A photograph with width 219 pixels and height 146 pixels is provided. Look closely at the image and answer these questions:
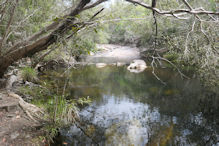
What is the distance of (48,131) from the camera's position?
155 inches

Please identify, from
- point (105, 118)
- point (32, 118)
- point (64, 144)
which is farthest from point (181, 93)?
point (32, 118)

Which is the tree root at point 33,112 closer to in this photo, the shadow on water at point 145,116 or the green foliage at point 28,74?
the shadow on water at point 145,116

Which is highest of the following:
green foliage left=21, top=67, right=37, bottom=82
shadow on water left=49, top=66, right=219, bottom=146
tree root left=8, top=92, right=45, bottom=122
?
tree root left=8, top=92, right=45, bottom=122

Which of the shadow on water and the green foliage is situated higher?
the green foliage

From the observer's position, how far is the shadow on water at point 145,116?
482 cm

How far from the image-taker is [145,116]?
6.42 metres

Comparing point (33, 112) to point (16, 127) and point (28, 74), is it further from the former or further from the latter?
point (28, 74)

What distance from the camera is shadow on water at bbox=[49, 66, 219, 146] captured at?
4816mm

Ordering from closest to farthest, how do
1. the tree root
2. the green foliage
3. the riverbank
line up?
the riverbank, the tree root, the green foliage

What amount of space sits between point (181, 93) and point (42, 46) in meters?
7.74

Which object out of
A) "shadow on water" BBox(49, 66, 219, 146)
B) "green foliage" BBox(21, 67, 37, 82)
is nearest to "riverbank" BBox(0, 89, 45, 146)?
"shadow on water" BBox(49, 66, 219, 146)

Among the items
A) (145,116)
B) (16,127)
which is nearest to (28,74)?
(16,127)

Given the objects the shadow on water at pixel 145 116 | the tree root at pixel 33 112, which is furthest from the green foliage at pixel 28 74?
the tree root at pixel 33 112

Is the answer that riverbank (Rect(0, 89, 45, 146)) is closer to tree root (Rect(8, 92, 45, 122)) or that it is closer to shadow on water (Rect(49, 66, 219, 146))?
tree root (Rect(8, 92, 45, 122))
